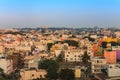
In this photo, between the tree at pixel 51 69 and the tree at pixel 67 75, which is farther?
the tree at pixel 51 69

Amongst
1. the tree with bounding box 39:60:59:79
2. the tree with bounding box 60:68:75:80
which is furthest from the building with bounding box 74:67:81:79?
the tree with bounding box 60:68:75:80

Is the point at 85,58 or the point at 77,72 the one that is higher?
the point at 77,72

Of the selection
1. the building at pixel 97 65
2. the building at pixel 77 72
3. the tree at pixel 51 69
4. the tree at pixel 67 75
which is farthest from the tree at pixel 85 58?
the tree at pixel 67 75

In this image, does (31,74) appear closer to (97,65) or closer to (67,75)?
(67,75)

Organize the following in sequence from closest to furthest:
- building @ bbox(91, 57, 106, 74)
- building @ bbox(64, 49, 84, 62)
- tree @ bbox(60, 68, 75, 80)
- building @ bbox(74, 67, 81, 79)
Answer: tree @ bbox(60, 68, 75, 80) < building @ bbox(74, 67, 81, 79) < building @ bbox(91, 57, 106, 74) < building @ bbox(64, 49, 84, 62)

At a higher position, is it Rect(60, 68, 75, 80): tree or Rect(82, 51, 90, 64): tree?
Rect(60, 68, 75, 80): tree

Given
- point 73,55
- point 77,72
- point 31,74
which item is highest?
point 31,74

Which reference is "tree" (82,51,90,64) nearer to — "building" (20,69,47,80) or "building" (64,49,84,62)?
"building" (64,49,84,62)

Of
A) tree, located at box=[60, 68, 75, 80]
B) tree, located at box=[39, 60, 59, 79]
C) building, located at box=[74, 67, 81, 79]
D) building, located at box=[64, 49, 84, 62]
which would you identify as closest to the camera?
tree, located at box=[60, 68, 75, 80]

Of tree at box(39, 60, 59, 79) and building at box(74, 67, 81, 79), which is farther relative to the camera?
building at box(74, 67, 81, 79)

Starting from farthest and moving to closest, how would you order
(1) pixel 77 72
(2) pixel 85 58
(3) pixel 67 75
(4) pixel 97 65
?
(2) pixel 85 58
(4) pixel 97 65
(1) pixel 77 72
(3) pixel 67 75

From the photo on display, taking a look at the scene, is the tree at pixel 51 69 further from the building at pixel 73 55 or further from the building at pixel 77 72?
the building at pixel 73 55

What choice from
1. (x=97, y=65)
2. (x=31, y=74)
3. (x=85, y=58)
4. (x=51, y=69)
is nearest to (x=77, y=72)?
(x=51, y=69)

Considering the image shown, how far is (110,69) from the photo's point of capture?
539 inches
